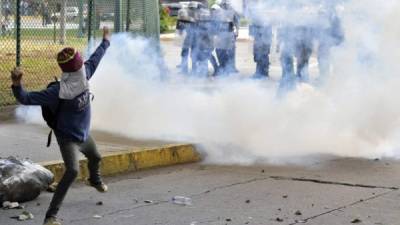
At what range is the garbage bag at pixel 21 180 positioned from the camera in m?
6.57

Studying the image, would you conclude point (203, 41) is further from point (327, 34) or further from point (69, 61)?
point (69, 61)

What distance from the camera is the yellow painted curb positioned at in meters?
7.68

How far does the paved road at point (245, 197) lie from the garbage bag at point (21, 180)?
117mm

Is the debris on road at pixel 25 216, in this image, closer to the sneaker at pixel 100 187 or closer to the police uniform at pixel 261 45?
the sneaker at pixel 100 187

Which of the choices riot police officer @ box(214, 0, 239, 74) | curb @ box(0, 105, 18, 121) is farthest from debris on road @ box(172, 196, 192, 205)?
curb @ box(0, 105, 18, 121)

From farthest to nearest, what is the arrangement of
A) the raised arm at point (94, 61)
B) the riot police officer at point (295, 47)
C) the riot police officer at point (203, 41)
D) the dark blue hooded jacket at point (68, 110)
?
the riot police officer at point (203, 41) < the riot police officer at point (295, 47) < the raised arm at point (94, 61) < the dark blue hooded jacket at point (68, 110)

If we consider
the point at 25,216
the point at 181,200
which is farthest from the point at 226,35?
the point at 25,216

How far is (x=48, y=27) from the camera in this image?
11938 mm

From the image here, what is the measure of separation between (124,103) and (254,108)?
1.93m

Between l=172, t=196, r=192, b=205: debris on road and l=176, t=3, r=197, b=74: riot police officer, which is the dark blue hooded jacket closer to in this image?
l=172, t=196, r=192, b=205: debris on road

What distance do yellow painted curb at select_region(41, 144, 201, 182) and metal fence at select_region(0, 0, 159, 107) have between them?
3.55m

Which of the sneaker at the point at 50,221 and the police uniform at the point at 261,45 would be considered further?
the police uniform at the point at 261,45

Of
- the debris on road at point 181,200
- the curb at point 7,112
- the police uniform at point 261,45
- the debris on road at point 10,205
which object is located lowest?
the curb at point 7,112

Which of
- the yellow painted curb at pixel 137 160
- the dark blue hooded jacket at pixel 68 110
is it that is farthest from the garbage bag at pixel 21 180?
the dark blue hooded jacket at pixel 68 110
